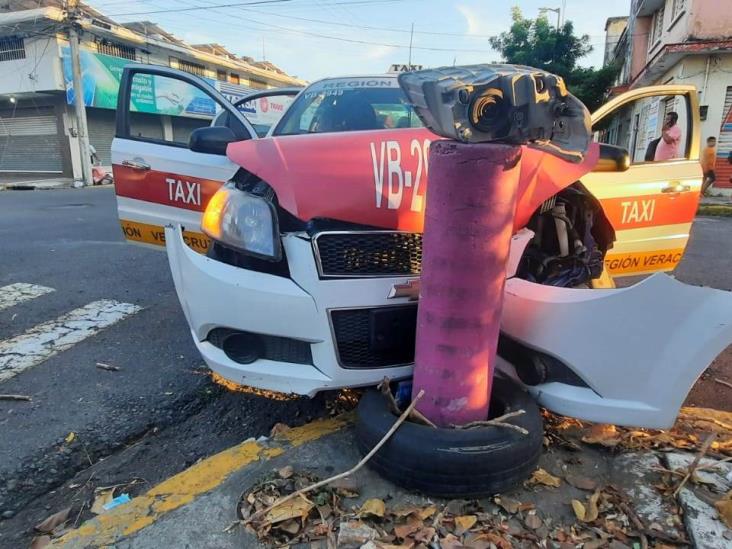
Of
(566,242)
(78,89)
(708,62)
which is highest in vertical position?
(708,62)

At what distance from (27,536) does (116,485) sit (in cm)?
34

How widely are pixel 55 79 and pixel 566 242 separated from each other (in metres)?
23.7

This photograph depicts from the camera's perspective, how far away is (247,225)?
2049 millimetres

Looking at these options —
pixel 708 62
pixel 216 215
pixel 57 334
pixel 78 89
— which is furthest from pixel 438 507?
pixel 78 89

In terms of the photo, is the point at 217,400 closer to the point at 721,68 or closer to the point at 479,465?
the point at 479,465

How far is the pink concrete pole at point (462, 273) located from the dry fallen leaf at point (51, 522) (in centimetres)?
137

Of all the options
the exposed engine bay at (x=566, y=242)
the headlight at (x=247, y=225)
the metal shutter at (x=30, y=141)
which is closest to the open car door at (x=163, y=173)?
the headlight at (x=247, y=225)

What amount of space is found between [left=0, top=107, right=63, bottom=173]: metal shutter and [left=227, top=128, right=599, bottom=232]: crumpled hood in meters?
24.7

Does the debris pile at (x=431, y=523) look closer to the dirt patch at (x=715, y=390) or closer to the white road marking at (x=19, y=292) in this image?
the dirt patch at (x=715, y=390)

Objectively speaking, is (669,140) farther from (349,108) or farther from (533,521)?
(533,521)

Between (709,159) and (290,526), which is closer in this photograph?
(290,526)

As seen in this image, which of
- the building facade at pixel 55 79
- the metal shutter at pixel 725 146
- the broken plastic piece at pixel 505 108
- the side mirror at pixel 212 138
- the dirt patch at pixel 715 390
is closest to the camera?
the broken plastic piece at pixel 505 108

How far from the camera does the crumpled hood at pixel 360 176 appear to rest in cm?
192

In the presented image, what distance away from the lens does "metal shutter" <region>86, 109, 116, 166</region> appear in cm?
2325
